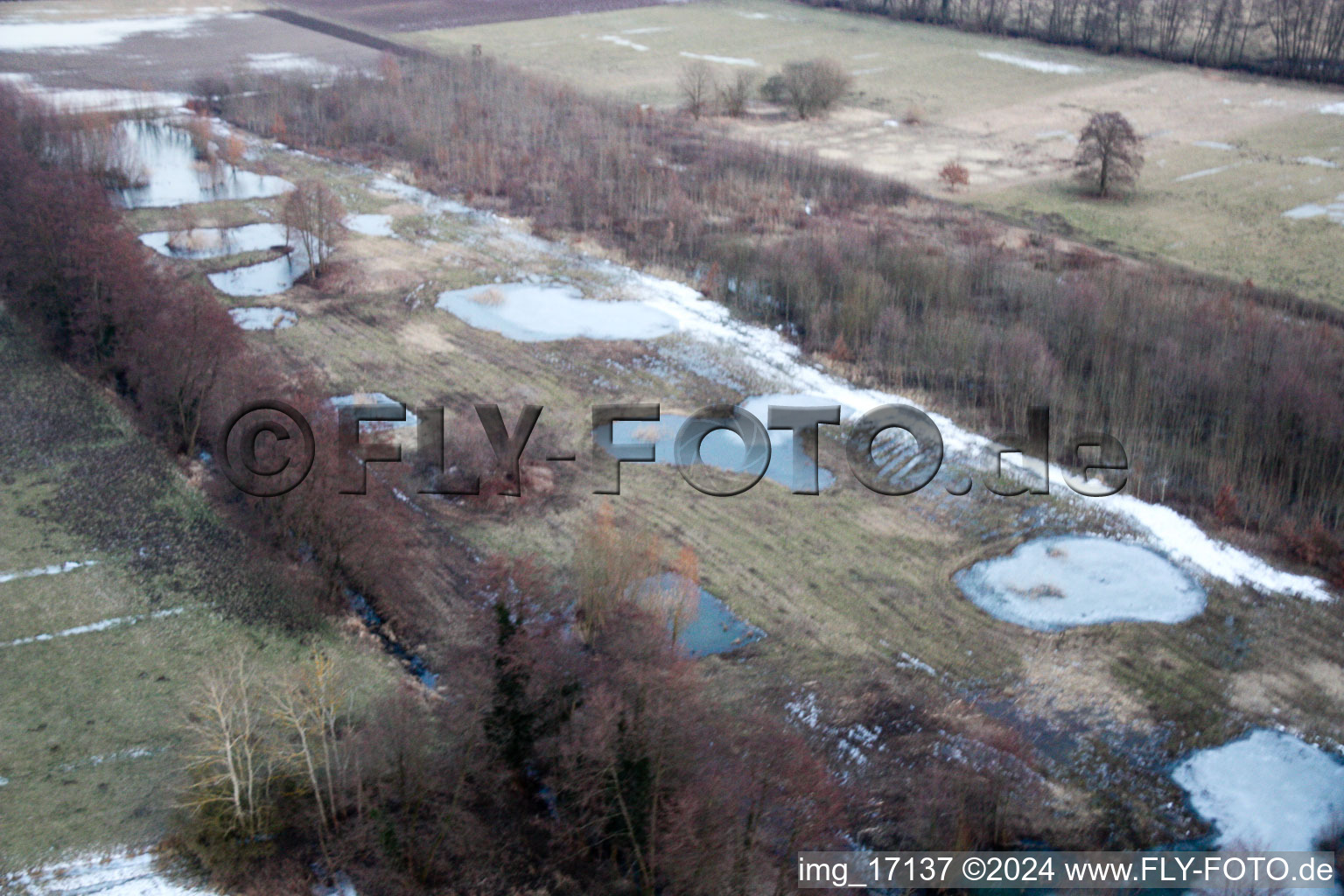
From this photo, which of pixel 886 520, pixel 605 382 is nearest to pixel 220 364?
pixel 605 382

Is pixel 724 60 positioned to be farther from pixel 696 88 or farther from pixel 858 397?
pixel 858 397

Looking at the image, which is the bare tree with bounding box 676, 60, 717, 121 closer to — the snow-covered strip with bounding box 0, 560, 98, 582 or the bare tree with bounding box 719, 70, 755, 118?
the bare tree with bounding box 719, 70, 755, 118

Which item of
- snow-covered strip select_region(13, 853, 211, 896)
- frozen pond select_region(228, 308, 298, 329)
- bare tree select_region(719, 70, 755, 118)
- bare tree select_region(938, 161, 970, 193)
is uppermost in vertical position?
bare tree select_region(719, 70, 755, 118)

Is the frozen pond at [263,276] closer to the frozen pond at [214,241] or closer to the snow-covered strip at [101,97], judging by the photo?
the frozen pond at [214,241]

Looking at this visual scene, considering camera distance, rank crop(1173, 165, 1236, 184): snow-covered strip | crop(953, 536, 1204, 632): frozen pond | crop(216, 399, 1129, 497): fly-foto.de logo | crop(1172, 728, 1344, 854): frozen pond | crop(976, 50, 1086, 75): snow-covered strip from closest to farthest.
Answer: crop(1172, 728, 1344, 854): frozen pond, crop(953, 536, 1204, 632): frozen pond, crop(216, 399, 1129, 497): fly-foto.de logo, crop(1173, 165, 1236, 184): snow-covered strip, crop(976, 50, 1086, 75): snow-covered strip

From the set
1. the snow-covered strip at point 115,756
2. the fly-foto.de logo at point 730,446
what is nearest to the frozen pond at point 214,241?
the fly-foto.de logo at point 730,446

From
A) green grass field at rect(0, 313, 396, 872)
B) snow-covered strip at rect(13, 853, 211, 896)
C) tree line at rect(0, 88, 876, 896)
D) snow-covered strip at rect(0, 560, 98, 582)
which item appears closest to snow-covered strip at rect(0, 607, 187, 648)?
green grass field at rect(0, 313, 396, 872)
